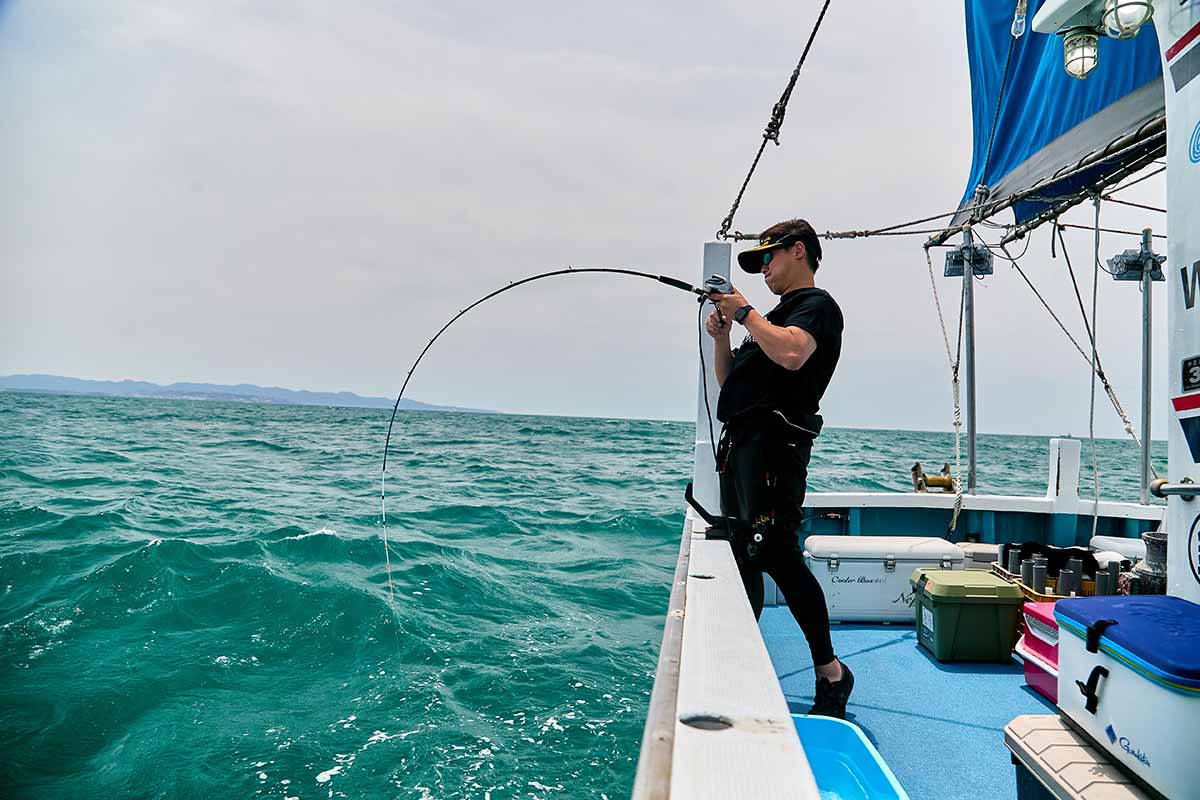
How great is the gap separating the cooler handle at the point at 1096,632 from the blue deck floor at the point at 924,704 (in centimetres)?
83

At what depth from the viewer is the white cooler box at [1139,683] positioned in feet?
4.07

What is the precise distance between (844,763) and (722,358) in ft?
4.58

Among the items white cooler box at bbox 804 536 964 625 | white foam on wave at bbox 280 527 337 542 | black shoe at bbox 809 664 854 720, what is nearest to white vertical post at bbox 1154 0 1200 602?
black shoe at bbox 809 664 854 720

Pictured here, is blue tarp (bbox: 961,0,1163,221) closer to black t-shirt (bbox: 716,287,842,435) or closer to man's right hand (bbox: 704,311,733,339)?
black t-shirt (bbox: 716,287,842,435)

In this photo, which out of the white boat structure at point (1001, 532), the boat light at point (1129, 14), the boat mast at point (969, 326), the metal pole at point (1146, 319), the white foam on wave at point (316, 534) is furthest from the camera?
the white foam on wave at point (316, 534)

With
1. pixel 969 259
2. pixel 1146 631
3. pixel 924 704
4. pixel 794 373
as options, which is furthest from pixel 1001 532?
pixel 1146 631

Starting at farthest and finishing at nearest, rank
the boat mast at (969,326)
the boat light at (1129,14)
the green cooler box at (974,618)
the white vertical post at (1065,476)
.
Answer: the boat mast at (969,326) < the white vertical post at (1065,476) < the green cooler box at (974,618) < the boat light at (1129,14)

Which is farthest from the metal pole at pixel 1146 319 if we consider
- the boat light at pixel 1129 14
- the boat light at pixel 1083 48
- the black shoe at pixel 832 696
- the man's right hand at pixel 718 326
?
the man's right hand at pixel 718 326

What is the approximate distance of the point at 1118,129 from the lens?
133 inches

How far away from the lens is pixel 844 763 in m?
1.87

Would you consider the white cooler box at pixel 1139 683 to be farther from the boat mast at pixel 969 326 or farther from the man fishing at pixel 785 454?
the boat mast at pixel 969 326

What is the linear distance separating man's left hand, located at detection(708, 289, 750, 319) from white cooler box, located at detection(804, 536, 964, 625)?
2.23m

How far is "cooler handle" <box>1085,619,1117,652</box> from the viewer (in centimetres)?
147

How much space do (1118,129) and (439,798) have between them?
14.9 feet
